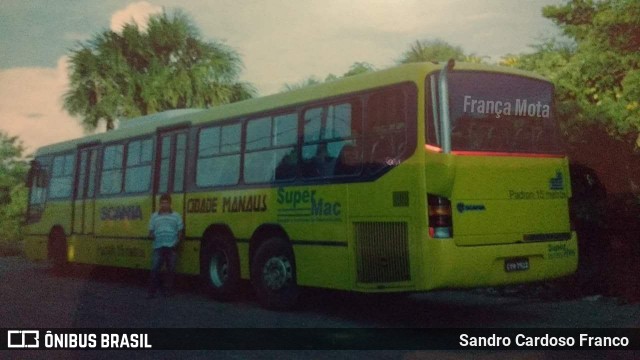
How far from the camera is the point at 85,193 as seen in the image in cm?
1568

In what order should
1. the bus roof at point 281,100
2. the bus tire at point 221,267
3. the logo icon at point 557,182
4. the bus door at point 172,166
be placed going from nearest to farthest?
1. the bus roof at point 281,100
2. the logo icon at point 557,182
3. the bus tire at point 221,267
4. the bus door at point 172,166

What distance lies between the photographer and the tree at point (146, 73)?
24.8 meters

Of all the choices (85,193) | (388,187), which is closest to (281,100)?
(388,187)

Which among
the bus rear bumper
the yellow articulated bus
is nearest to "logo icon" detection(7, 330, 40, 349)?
the yellow articulated bus

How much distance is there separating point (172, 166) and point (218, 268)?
2033 millimetres

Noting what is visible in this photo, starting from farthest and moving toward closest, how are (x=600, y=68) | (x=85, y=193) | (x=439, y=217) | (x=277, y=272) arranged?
1. (x=85, y=193)
2. (x=600, y=68)
3. (x=277, y=272)
4. (x=439, y=217)

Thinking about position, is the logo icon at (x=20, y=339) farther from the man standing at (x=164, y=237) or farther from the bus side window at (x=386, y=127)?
the man standing at (x=164, y=237)

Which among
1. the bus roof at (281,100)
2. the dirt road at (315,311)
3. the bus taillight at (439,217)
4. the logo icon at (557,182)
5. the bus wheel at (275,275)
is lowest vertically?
the dirt road at (315,311)

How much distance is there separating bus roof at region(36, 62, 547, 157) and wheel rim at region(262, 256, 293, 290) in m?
1.98

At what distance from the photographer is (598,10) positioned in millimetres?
13984

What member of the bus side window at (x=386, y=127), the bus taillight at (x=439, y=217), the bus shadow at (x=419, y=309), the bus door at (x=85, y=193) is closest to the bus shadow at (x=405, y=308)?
the bus shadow at (x=419, y=309)

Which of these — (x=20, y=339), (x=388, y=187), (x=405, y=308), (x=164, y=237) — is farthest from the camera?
(x=164, y=237)

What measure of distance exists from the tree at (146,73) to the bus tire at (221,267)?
1225 cm

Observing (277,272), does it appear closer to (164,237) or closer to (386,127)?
(164,237)
